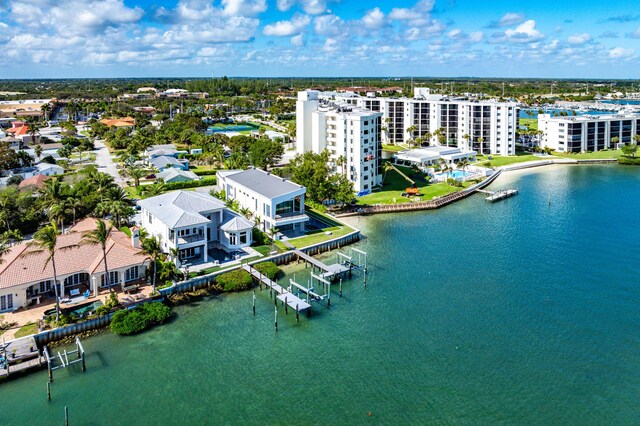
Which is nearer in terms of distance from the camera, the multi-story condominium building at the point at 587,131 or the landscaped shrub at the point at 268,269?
the landscaped shrub at the point at 268,269

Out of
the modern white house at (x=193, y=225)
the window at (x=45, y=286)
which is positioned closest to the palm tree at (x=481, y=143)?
the modern white house at (x=193, y=225)

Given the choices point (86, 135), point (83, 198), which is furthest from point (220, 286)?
point (86, 135)

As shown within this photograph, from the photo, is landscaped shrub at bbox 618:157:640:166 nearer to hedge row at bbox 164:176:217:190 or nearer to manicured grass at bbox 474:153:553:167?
manicured grass at bbox 474:153:553:167

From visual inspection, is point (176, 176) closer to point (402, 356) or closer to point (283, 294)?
point (283, 294)

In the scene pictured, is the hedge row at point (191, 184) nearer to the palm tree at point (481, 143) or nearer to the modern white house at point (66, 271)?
the modern white house at point (66, 271)

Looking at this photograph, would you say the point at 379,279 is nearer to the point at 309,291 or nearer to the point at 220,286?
the point at 309,291

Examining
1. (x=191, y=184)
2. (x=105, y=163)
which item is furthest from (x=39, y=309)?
(x=105, y=163)
